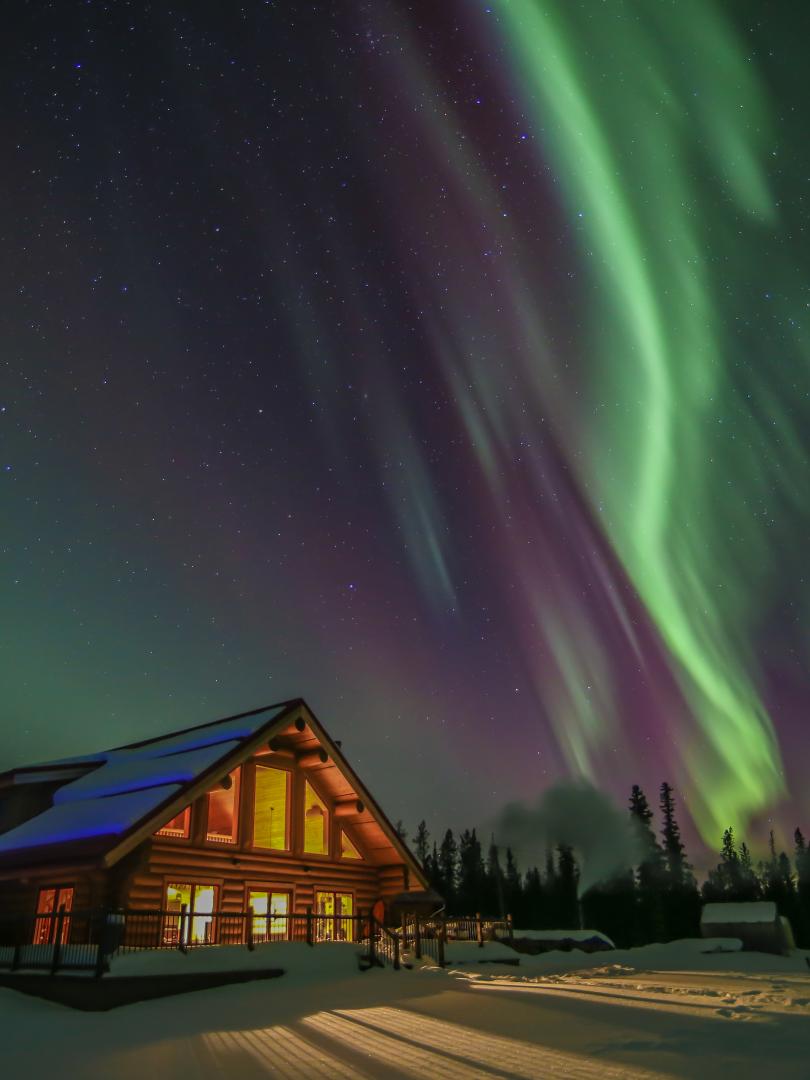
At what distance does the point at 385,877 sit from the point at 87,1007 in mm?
12696

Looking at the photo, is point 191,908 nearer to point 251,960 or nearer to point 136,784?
point 251,960

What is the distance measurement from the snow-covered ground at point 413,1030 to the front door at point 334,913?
4.95m

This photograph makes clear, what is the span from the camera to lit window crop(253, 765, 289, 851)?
79.2 ft

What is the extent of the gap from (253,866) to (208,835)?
5.95 ft

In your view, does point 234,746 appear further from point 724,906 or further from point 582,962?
point 724,906

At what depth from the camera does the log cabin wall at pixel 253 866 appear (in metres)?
20.3

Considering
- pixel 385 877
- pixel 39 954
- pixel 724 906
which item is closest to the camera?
pixel 39 954

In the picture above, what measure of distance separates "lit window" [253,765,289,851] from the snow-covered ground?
190 inches

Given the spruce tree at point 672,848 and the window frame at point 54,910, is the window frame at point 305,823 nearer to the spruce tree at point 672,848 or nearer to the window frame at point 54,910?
the window frame at point 54,910

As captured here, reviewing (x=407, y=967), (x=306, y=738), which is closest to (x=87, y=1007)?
(x=407, y=967)

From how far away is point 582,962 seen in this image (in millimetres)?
30547

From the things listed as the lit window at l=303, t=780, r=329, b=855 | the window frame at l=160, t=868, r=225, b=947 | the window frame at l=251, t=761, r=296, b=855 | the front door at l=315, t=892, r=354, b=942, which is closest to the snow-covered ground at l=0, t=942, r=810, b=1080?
the window frame at l=160, t=868, r=225, b=947

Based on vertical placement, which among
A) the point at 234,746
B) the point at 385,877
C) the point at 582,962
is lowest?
the point at 582,962

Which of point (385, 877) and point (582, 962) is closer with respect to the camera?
point (385, 877)
